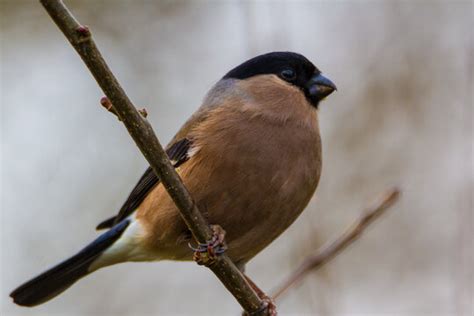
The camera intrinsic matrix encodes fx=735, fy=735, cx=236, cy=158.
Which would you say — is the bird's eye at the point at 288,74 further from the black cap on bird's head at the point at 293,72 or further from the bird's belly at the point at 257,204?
the bird's belly at the point at 257,204

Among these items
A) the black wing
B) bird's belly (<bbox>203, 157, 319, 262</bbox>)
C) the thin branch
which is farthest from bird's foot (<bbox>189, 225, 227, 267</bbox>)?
the black wing

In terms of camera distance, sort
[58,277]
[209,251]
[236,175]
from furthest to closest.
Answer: [58,277] → [236,175] → [209,251]

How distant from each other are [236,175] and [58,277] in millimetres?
1649

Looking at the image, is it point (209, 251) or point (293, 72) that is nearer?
point (209, 251)

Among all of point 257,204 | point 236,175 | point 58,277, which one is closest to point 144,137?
point 236,175

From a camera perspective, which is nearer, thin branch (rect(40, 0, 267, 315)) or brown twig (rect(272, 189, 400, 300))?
thin branch (rect(40, 0, 267, 315))

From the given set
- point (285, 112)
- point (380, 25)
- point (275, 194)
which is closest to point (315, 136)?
point (285, 112)

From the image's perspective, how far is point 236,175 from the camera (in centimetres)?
389

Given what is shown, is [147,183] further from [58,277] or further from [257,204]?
[58,277]

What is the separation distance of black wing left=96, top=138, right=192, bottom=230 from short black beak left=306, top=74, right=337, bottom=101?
0.92m

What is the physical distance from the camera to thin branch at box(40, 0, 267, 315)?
2.60m

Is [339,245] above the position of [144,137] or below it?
A: below

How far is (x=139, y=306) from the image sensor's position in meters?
7.17

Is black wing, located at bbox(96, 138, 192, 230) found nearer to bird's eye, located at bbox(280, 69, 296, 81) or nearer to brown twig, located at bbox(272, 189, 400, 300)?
bird's eye, located at bbox(280, 69, 296, 81)
